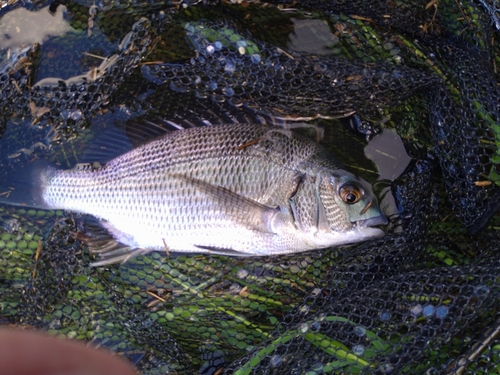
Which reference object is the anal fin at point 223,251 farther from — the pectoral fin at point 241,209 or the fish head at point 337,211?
the fish head at point 337,211

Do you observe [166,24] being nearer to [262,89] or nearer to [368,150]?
[262,89]

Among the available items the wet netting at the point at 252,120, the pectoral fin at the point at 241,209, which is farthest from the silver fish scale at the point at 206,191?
the wet netting at the point at 252,120

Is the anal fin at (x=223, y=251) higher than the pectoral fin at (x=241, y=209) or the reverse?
the reverse

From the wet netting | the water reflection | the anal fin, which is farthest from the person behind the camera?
the water reflection

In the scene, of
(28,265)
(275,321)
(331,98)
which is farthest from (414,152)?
(28,265)

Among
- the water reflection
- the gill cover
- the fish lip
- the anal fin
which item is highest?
the water reflection

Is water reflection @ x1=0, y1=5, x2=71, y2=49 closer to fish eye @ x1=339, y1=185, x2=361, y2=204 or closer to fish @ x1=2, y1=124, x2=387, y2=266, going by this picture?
fish @ x1=2, y1=124, x2=387, y2=266

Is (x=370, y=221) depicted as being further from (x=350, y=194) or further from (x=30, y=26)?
(x=30, y=26)

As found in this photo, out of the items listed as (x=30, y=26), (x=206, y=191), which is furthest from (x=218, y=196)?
(x=30, y=26)

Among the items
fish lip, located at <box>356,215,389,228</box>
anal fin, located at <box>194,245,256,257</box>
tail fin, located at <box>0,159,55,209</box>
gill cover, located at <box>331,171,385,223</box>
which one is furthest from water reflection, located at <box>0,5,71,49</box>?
fish lip, located at <box>356,215,389,228</box>
